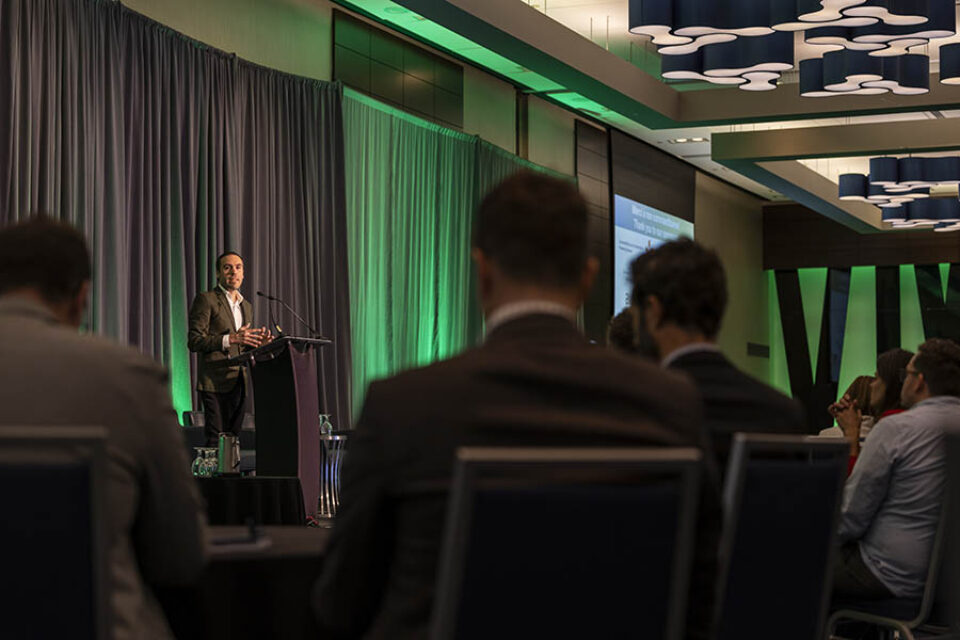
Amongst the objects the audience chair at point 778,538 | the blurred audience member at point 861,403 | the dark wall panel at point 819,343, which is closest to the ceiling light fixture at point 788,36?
the blurred audience member at point 861,403

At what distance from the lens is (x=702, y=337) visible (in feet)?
8.04

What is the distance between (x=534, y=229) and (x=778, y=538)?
0.81 metres

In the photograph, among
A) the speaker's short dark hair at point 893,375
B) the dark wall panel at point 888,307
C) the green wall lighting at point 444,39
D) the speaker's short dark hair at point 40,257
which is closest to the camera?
the speaker's short dark hair at point 40,257

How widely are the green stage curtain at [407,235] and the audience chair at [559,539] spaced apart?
8.46 meters

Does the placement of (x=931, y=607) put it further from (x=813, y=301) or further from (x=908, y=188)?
(x=813, y=301)

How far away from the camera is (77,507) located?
1569 millimetres

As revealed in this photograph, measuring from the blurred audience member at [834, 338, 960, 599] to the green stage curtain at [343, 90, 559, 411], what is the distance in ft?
22.3

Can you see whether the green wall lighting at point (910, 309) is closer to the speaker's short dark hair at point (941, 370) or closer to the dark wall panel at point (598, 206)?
the dark wall panel at point (598, 206)

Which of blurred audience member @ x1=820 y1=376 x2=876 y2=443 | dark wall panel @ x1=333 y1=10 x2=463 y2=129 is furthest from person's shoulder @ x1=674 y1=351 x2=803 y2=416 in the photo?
dark wall panel @ x1=333 y1=10 x2=463 y2=129

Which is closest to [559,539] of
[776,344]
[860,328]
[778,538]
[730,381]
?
[778,538]

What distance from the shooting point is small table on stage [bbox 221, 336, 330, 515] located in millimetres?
5668

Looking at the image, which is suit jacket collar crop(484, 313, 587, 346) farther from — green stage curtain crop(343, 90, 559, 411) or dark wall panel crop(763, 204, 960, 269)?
dark wall panel crop(763, 204, 960, 269)

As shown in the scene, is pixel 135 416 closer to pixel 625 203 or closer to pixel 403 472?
pixel 403 472

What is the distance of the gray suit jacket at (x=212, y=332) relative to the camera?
721 centimetres
